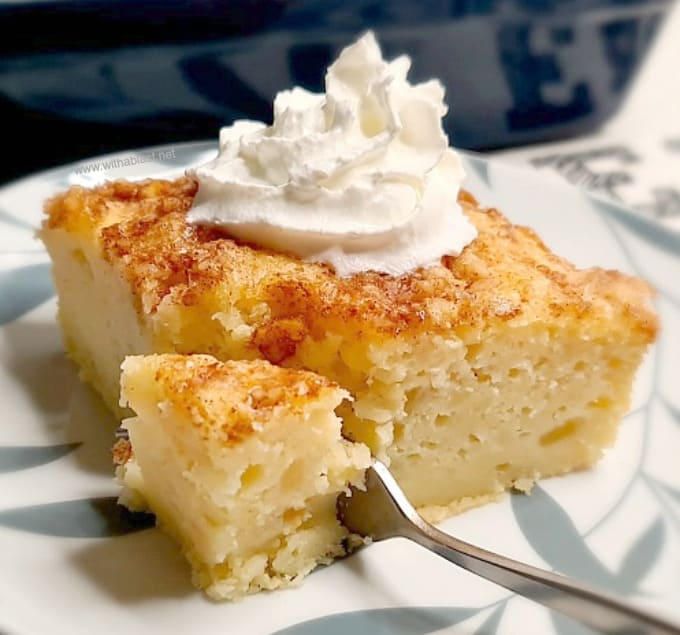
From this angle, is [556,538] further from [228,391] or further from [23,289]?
[23,289]

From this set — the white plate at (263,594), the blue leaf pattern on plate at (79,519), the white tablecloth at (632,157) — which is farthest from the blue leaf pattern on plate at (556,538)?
the white tablecloth at (632,157)

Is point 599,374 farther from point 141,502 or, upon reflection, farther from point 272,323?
point 141,502

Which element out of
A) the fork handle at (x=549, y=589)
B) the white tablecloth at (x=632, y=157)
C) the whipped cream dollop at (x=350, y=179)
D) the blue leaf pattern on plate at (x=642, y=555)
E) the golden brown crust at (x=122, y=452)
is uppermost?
the whipped cream dollop at (x=350, y=179)

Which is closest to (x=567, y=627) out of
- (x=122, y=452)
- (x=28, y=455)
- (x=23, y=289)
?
(x=122, y=452)

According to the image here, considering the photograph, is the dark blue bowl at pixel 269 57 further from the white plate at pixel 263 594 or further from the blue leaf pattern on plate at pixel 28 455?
the blue leaf pattern on plate at pixel 28 455

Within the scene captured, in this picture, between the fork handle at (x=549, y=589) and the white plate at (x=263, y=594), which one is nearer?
the fork handle at (x=549, y=589)

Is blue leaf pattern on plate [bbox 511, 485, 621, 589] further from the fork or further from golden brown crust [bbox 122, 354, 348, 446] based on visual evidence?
golden brown crust [bbox 122, 354, 348, 446]
